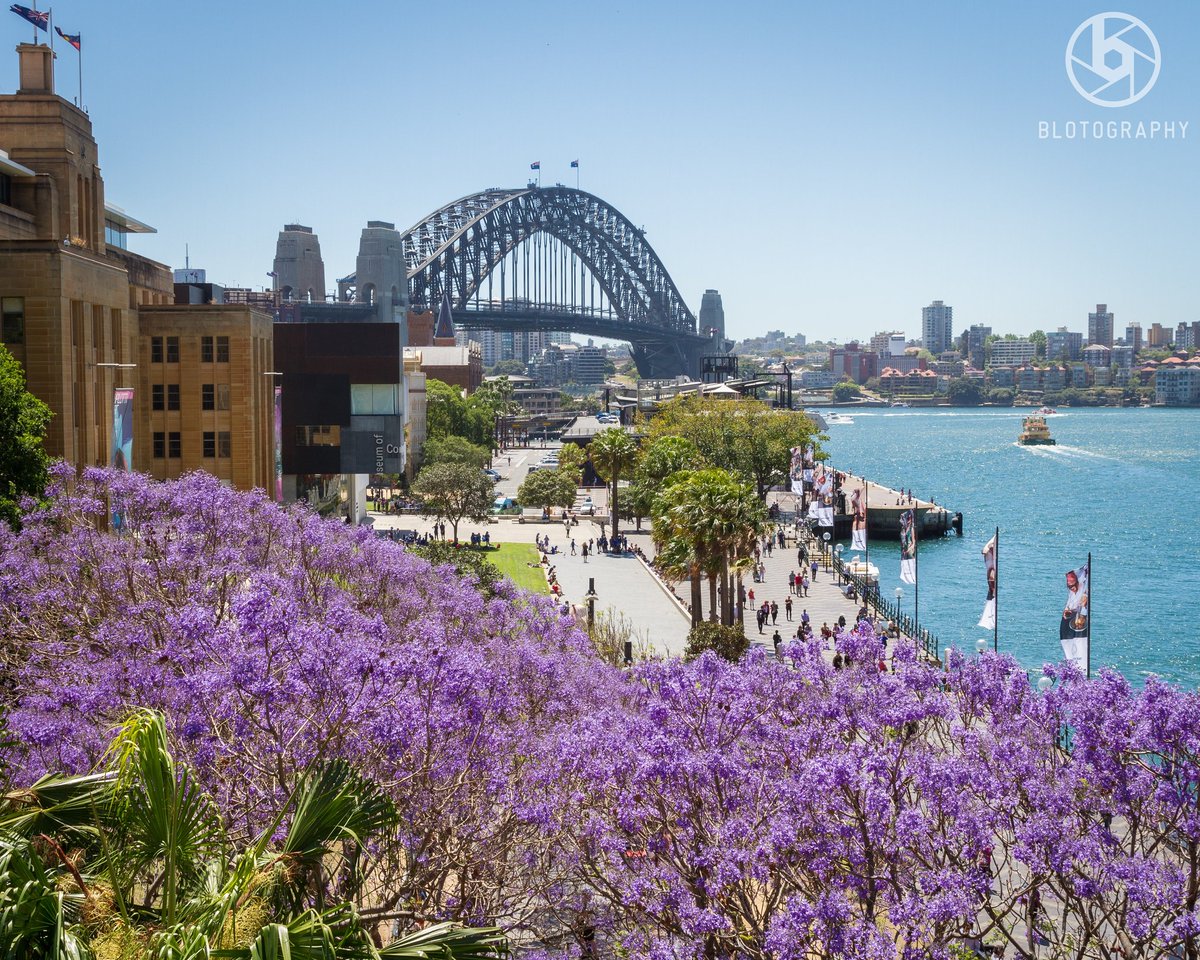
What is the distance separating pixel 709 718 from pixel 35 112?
A: 35967 millimetres

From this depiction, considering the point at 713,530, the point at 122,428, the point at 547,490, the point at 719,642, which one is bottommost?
the point at 719,642

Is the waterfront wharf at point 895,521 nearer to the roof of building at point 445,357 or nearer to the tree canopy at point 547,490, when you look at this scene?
the tree canopy at point 547,490

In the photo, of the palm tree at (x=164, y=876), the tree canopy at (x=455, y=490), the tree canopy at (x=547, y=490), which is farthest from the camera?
the tree canopy at (x=547, y=490)

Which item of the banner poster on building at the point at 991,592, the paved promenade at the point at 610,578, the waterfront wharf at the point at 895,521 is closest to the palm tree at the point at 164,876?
the banner poster on building at the point at 991,592

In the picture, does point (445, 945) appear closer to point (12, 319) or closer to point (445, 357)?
point (12, 319)

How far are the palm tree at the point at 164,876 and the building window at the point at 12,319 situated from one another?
27.4 m

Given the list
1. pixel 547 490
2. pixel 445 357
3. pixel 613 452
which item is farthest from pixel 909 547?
pixel 445 357

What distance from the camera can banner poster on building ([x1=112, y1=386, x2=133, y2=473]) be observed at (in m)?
37.8

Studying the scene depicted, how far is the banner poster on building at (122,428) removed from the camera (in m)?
37.8

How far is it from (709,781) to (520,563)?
165ft

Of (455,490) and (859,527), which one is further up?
(455,490)

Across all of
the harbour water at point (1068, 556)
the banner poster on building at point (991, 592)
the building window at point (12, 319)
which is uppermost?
the building window at point (12, 319)

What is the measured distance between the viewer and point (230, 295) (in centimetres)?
16138

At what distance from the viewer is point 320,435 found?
61.5 metres
